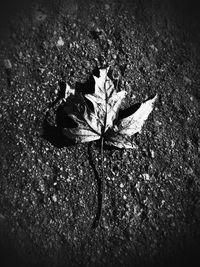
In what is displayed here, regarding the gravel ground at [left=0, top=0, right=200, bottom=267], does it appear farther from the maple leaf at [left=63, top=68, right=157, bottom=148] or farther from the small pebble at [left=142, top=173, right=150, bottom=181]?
the maple leaf at [left=63, top=68, right=157, bottom=148]

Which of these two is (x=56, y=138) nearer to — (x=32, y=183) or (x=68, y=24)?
(x=32, y=183)

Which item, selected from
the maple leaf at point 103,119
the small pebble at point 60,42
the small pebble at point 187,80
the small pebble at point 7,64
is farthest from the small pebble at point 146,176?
the small pebble at point 7,64

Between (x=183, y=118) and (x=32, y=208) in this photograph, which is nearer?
(x=32, y=208)

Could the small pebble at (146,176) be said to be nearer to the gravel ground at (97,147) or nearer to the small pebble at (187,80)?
the gravel ground at (97,147)

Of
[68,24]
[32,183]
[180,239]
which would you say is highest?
[68,24]

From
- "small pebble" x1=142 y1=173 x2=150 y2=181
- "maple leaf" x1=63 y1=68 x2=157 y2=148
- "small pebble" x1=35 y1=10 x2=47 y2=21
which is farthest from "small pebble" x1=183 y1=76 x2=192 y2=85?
"small pebble" x1=35 y1=10 x2=47 y2=21

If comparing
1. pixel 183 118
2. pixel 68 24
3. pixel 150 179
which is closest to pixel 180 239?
pixel 150 179
